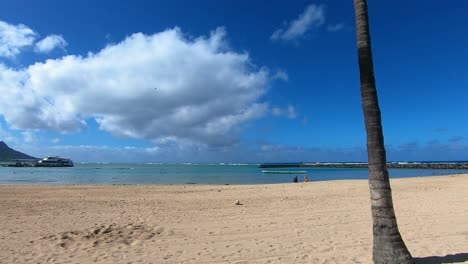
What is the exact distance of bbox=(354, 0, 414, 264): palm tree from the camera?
572 centimetres

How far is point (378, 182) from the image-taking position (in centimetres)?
571

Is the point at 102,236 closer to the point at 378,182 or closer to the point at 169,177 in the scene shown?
the point at 378,182

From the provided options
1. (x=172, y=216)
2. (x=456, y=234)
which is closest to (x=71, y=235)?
(x=172, y=216)

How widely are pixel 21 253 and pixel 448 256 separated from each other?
8639mm

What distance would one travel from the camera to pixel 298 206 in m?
14.4

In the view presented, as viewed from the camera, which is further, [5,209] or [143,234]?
[5,209]

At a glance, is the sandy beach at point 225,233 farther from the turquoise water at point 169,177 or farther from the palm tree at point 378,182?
the turquoise water at point 169,177

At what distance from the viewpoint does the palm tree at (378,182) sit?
5.72 m

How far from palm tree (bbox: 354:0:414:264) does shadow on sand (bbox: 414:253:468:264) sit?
35.2 inches

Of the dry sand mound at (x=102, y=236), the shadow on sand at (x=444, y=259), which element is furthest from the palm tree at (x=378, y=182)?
the dry sand mound at (x=102, y=236)

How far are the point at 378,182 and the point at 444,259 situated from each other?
2341mm

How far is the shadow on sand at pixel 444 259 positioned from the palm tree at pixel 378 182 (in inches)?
35.2

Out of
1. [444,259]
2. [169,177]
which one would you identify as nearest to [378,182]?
[444,259]

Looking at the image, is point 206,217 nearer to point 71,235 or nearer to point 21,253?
point 71,235
